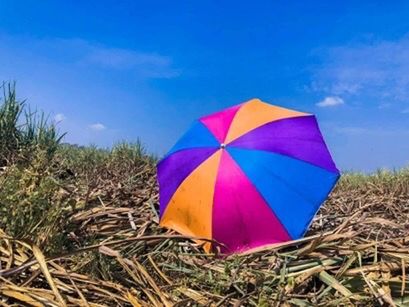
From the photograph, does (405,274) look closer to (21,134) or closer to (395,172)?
(21,134)

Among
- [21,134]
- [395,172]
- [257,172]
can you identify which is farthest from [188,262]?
[395,172]

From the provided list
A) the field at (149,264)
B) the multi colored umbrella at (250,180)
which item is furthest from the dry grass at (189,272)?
the multi colored umbrella at (250,180)

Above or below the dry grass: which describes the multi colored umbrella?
above

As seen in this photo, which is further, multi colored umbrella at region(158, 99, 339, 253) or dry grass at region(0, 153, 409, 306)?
multi colored umbrella at region(158, 99, 339, 253)

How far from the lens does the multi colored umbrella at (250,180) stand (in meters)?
3.49

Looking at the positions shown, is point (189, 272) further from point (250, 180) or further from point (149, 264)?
point (250, 180)

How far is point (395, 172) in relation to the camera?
885 centimetres

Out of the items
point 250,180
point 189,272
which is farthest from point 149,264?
point 250,180

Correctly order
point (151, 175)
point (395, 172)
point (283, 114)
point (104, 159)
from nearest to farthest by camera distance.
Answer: point (283, 114)
point (151, 175)
point (104, 159)
point (395, 172)

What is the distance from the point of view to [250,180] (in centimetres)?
354

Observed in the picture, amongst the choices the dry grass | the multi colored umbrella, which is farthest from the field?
the multi colored umbrella

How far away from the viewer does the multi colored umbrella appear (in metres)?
3.49

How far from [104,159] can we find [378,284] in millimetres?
6183

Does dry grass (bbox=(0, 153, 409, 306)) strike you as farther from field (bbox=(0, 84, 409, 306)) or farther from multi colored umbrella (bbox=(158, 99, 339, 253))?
multi colored umbrella (bbox=(158, 99, 339, 253))
